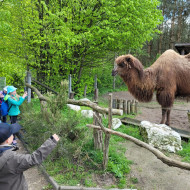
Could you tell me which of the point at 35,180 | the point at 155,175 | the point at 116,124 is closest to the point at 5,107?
the point at 35,180

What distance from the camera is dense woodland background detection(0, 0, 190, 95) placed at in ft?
22.4

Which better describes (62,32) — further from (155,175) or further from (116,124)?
(155,175)

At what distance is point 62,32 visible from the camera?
6.91m

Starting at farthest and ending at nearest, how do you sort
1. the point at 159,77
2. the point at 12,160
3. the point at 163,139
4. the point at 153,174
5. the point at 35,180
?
the point at 159,77 < the point at 163,139 < the point at 153,174 < the point at 35,180 < the point at 12,160

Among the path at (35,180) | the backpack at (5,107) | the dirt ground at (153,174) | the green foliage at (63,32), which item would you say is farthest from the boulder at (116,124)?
the green foliage at (63,32)

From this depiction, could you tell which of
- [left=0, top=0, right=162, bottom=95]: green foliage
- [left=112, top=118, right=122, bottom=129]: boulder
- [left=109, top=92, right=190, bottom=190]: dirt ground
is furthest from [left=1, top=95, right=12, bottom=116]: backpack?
[left=109, top=92, right=190, bottom=190]: dirt ground

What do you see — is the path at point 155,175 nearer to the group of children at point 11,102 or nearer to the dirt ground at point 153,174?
the dirt ground at point 153,174

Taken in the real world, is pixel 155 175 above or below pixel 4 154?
below

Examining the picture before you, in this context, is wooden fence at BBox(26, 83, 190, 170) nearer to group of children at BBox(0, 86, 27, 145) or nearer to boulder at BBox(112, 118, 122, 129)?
group of children at BBox(0, 86, 27, 145)

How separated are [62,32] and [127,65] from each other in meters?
3.27

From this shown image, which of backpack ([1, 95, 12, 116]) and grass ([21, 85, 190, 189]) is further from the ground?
backpack ([1, 95, 12, 116])

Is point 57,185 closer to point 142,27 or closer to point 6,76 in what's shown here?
point 6,76

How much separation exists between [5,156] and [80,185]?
1600mm

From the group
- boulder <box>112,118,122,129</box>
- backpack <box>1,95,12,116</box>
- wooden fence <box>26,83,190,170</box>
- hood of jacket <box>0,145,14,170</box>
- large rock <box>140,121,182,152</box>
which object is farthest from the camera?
boulder <box>112,118,122,129</box>
